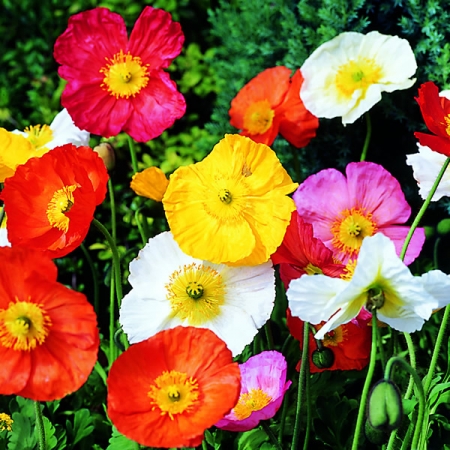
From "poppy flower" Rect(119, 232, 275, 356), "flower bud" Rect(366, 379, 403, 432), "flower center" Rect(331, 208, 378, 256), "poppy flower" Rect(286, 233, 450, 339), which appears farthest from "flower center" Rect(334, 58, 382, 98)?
"flower bud" Rect(366, 379, 403, 432)

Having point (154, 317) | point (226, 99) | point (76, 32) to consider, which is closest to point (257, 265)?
point (154, 317)

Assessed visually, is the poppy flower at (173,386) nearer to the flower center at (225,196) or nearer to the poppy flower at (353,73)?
the flower center at (225,196)

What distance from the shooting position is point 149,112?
58.5 inches

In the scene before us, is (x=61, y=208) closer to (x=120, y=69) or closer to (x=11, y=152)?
(x=11, y=152)

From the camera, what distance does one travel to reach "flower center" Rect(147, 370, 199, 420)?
3.19 ft

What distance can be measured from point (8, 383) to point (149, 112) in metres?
0.67

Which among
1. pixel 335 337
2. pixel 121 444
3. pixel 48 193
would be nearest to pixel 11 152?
pixel 48 193

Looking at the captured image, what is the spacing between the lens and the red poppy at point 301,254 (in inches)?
46.0

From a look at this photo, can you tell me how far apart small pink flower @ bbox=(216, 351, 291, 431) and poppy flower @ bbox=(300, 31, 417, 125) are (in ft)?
1.77

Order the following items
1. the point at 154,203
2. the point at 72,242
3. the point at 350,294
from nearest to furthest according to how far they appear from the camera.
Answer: the point at 350,294, the point at 72,242, the point at 154,203

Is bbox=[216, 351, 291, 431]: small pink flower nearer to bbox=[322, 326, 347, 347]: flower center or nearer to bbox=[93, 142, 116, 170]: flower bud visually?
bbox=[322, 326, 347, 347]: flower center

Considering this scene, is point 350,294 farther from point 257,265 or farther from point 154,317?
point 154,317

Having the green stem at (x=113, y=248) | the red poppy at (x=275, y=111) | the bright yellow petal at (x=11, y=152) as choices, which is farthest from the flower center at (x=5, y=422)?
the red poppy at (x=275, y=111)

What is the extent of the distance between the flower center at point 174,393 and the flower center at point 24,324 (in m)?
0.16
